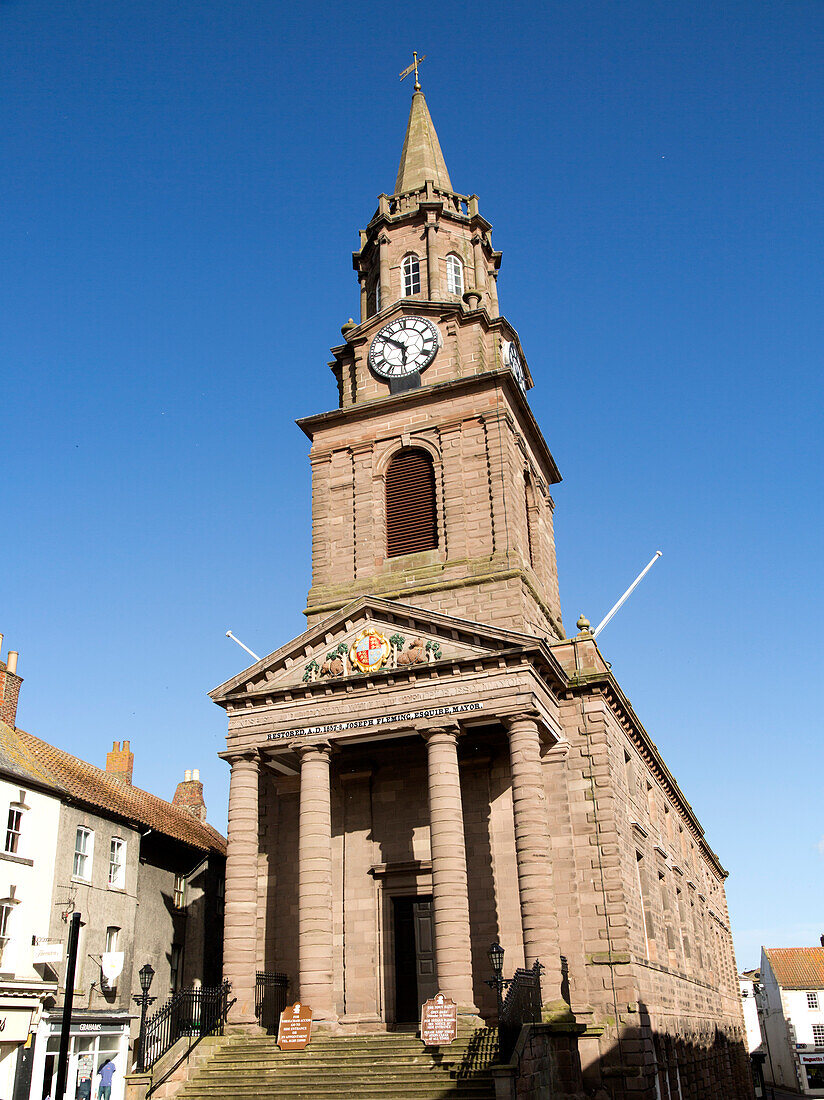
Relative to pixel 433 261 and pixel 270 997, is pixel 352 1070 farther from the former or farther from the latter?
pixel 433 261

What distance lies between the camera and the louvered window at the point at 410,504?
1316 inches

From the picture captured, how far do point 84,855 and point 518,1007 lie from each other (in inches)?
637

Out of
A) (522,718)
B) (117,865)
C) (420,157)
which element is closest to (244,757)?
(522,718)

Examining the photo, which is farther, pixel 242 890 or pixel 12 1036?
pixel 12 1036

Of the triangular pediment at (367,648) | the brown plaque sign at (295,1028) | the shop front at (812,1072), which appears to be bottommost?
the shop front at (812,1072)

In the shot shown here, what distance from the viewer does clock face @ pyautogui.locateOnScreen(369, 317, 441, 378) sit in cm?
3600

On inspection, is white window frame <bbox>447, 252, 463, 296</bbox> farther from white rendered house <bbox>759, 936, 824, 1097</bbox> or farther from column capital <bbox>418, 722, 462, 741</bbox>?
white rendered house <bbox>759, 936, 824, 1097</bbox>

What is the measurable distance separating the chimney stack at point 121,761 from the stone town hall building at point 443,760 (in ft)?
41.2

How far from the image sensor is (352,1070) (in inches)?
866

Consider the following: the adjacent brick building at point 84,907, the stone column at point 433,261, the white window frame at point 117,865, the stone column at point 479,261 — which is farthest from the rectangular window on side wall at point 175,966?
the stone column at point 479,261

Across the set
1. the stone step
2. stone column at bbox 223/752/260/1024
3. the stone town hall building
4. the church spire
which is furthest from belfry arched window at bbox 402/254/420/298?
the stone step

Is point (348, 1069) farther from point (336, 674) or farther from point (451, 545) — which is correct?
point (451, 545)

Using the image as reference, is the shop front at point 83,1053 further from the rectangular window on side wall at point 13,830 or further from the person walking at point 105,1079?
the rectangular window on side wall at point 13,830

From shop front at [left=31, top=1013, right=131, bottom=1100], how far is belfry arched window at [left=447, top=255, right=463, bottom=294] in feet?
89.7
